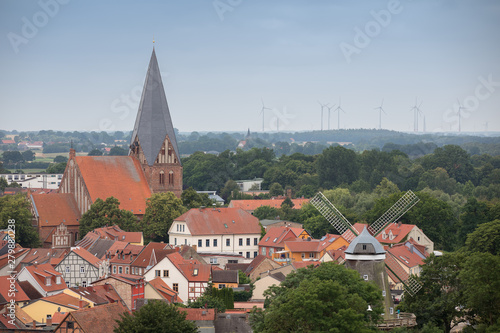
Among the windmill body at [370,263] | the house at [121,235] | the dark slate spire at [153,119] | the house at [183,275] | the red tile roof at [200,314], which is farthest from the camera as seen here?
the dark slate spire at [153,119]

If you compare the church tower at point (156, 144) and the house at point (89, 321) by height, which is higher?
the church tower at point (156, 144)

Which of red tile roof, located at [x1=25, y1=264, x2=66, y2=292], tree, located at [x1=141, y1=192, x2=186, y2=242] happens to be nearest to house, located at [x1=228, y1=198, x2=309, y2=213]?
tree, located at [x1=141, y1=192, x2=186, y2=242]

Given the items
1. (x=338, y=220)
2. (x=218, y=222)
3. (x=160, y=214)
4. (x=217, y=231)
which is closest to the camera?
(x=338, y=220)

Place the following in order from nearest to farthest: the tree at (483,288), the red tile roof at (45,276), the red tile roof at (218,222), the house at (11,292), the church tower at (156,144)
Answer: the tree at (483,288)
the house at (11,292)
the red tile roof at (45,276)
the red tile roof at (218,222)
the church tower at (156,144)

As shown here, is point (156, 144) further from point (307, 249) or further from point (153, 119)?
point (307, 249)

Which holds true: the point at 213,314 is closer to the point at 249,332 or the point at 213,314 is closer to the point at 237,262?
the point at 249,332

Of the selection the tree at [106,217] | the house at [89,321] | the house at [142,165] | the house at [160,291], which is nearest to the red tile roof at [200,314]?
the house at [160,291]

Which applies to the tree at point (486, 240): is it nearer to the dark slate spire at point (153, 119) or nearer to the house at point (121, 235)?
the house at point (121, 235)

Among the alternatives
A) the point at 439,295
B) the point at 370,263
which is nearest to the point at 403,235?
the point at 439,295
